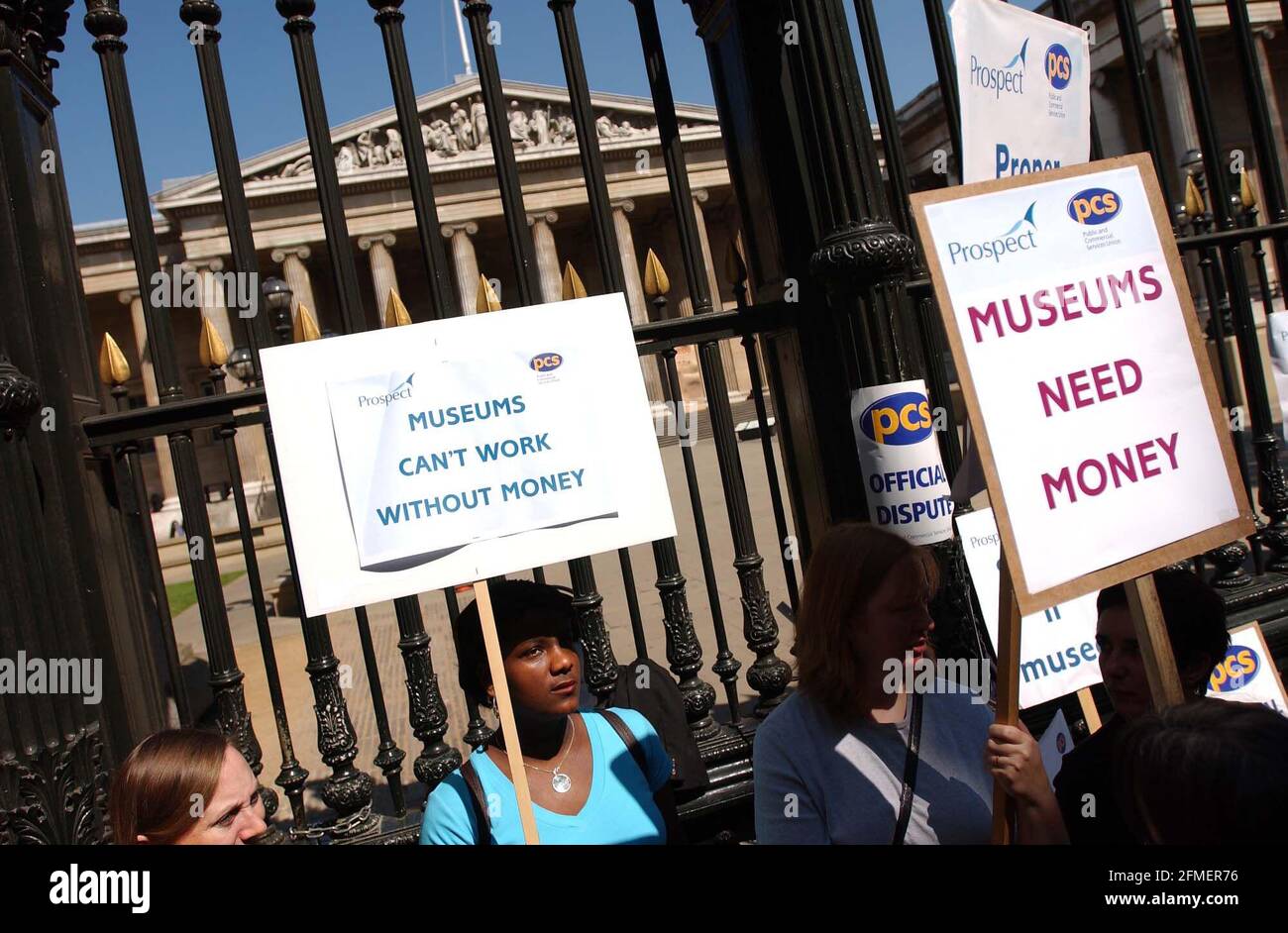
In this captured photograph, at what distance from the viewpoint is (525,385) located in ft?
7.52

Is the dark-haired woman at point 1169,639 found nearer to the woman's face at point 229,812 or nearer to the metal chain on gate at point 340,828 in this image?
the woman's face at point 229,812

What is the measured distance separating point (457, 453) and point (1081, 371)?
1.39 m

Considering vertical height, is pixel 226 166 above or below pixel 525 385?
above

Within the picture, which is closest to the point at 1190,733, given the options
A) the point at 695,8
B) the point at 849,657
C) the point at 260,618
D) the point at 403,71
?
the point at 849,657

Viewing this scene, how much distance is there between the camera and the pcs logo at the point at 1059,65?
2.84 metres

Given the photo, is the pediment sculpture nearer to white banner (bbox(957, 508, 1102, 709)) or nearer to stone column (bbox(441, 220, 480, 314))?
stone column (bbox(441, 220, 480, 314))

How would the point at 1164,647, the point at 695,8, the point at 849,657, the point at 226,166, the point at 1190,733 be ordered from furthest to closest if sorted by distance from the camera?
the point at 695,8 → the point at 226,166 → the point at 849,657 → the point at 1164,647 → the point at 1190,733

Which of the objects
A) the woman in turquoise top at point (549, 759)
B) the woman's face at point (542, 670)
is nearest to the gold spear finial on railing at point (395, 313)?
the woman in turquoise top at point (549, 759)

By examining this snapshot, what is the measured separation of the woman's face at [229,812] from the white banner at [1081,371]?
1.64m

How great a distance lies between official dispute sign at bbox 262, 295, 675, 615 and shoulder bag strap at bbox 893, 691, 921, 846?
746mm

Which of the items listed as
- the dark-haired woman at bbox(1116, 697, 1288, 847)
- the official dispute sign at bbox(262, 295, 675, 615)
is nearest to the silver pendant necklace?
the official dispute sign at bbox(262, 295, 675, 615)

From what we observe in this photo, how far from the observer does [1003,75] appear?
2703 millimetres

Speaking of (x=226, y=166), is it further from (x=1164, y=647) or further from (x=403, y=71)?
(x=1164, y=647)
